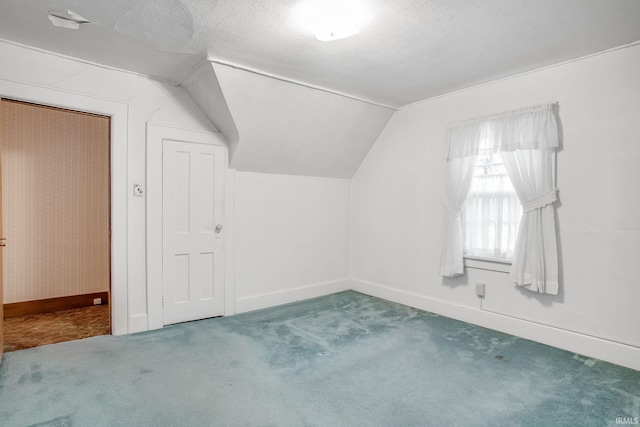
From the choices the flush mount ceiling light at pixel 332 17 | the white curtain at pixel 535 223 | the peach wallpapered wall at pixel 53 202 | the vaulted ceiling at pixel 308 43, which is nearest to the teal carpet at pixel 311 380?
the white curtain at pixel 535 223

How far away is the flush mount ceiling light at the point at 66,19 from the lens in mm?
2264

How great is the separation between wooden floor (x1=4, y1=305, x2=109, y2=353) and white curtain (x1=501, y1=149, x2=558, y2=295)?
3.87 meters

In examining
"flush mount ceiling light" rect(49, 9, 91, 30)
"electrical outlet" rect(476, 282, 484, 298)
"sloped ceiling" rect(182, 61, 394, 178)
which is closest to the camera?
"flush mount ceiling light" rect(49, 9, 91, 30)

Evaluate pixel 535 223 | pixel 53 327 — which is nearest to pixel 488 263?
pixel 535 223

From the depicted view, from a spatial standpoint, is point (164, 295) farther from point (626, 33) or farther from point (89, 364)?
point (626, 33)

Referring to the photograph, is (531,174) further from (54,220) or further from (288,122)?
(54,220)

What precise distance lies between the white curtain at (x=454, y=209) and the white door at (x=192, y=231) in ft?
7.89

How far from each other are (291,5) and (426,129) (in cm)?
239

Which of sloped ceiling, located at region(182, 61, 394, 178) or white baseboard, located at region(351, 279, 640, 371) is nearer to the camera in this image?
white baseboard, located at region(351, 279, 640, 371)

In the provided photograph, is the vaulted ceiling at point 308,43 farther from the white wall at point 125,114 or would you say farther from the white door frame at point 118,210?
the white door frame at point 118,210

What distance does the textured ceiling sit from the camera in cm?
218

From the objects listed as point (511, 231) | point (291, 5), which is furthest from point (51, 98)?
point (511, 231)

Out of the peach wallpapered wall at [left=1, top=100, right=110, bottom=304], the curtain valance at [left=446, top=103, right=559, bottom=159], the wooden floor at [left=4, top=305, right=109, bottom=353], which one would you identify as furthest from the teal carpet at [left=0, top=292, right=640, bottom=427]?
the curtain valance at [left=446, top=103, right=559, bottom=159]

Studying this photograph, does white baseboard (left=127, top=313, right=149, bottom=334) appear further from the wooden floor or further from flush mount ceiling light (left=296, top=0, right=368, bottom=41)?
flush mount ceiling light (left=296, top=0, right=368, bottom=41)
